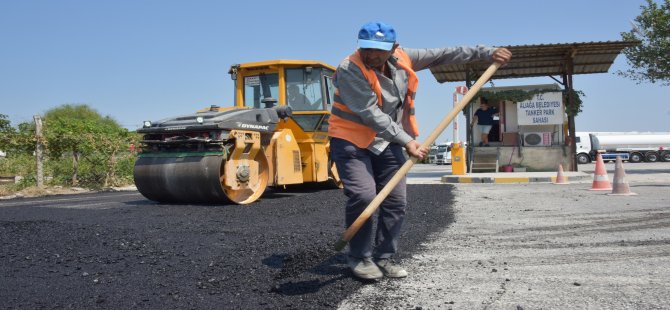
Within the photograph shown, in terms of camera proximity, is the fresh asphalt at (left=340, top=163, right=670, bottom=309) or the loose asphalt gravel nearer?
the fresh asphalt at (left=340, top=163, right=670, bottom=309)

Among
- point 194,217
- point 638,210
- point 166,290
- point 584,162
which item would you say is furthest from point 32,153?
point 584,162

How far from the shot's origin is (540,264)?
3734mm

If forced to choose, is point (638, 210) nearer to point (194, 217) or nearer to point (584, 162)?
point (194, 217)

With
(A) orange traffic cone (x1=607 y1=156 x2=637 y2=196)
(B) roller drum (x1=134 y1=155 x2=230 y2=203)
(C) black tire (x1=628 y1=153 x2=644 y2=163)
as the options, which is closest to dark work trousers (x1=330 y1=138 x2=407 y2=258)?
(B) roller drum (x1=134 y1=155 x2=230 y2=203)

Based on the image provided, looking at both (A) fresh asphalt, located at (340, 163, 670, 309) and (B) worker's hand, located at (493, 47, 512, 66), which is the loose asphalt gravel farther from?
(B) worker's hand, located at (493, 47, 512, 66)

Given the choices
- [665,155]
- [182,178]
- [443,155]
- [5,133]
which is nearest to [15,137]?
[5,133]

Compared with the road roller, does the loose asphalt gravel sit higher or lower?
lower

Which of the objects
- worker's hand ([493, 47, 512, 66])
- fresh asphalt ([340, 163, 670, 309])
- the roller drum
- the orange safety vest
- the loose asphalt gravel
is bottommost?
fresh asphalt ([340, 163, 670, 309])

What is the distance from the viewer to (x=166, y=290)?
315cm

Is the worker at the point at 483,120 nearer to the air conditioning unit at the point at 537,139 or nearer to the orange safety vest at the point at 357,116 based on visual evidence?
the air conditioning unit at the point at 537,139

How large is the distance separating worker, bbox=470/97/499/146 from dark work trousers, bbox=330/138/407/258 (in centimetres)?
1246

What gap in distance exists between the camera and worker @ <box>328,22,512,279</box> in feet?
10.8

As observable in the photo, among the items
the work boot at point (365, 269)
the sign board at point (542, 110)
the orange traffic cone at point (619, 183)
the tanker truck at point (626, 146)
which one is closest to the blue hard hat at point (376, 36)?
the work boot at point (365, 269)

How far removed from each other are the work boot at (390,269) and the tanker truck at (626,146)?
33.5 m
